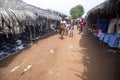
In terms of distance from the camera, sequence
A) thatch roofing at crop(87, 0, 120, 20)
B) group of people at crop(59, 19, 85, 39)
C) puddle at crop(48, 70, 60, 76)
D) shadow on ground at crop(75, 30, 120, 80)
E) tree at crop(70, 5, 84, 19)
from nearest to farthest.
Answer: shadow on ground at crop(75, 30, 120, 80), puddle at crop(48, 70, 60, 76), thatch roofing at crop(87, 0, 120, 20), group of people at crop(59, 19, 85, 39), tree at crop(70, 5, 84, 19)

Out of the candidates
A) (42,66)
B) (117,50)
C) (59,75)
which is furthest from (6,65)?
(117,50)

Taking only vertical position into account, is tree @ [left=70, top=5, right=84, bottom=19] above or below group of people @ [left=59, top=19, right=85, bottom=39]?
above

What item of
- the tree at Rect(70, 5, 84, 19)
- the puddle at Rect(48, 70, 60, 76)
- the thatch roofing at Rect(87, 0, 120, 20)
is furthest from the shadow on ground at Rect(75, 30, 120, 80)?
the tree at Rect(70, 5, 84, 19)

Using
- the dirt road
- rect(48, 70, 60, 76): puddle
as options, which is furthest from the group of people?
rect(48, 70, 60, 76): puddle

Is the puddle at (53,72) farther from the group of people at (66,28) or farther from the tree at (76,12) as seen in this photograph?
the tree at (76,12)

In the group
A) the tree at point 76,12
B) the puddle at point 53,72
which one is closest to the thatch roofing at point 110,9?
the puddle at point 53,72

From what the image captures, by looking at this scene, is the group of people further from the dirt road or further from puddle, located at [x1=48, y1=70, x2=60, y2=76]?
puddle, located at [x1=48, y1=70, x2=60, y2=76]

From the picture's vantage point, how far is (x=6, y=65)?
919 centimetres

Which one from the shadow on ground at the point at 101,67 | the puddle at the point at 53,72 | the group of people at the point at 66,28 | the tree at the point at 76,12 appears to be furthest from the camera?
the tree at the point at 76,12

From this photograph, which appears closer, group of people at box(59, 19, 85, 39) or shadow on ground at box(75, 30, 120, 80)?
shadow on ground at box(75, 30, 120, 80)

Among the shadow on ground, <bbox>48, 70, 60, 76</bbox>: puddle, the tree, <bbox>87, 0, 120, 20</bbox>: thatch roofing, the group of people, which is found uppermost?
the tree

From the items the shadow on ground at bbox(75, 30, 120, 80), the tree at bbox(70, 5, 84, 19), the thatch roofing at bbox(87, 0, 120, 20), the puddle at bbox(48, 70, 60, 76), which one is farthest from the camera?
the tree at bbox(70, 5, 84, 19)

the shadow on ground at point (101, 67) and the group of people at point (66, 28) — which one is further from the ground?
the group of people at point (66, 28)

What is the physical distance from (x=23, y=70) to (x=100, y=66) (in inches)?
149
